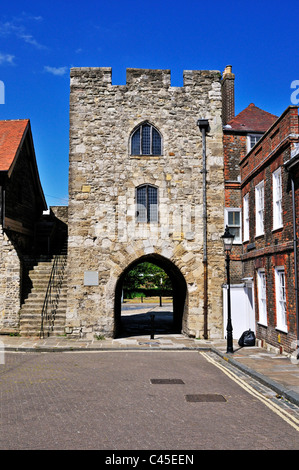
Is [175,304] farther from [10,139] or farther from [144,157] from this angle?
[10,139]

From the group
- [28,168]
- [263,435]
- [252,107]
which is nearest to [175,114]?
[252,107]

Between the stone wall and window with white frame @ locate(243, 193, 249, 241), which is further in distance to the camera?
the stone wall

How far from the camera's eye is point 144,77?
1742 cm

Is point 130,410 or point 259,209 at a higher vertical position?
point 259,209

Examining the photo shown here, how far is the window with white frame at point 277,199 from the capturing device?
13.3 metres

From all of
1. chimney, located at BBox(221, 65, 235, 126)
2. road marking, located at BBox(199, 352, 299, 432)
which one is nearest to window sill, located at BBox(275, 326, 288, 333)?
road marking, located at BBox(199, 352, 299, 432)

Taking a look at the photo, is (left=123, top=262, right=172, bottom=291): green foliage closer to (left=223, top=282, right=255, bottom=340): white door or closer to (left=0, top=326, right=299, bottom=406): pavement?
(left=0, top=326, right=299, bottom=406): pavement

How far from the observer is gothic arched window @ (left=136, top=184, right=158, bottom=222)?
17047 mm

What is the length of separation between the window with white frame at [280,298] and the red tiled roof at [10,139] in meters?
11.6

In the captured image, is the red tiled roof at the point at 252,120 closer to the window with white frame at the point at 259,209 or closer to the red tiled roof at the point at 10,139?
the window with white frame at the point at 259,209

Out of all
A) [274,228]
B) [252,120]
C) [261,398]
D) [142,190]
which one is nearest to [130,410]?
[261,398]

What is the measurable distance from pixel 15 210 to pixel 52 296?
4.66 metres

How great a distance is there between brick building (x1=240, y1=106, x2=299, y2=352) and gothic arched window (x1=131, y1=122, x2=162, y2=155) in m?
3.54
